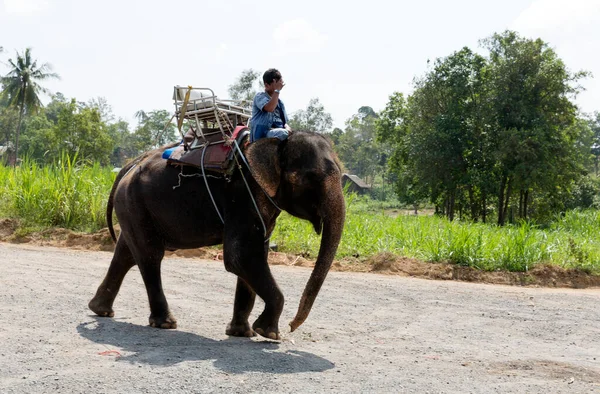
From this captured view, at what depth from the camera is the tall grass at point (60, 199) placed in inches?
600

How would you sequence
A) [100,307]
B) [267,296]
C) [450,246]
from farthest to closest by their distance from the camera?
[450,246] < [100,307] < [267,296]

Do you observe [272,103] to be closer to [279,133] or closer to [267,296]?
[279,133]

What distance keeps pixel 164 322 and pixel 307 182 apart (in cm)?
205

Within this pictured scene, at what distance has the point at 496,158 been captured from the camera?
114ft

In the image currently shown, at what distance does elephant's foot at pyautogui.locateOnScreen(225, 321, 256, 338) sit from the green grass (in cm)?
720

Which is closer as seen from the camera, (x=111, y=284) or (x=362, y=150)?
(x=111, y=284)

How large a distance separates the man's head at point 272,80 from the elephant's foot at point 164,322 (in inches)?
92.3

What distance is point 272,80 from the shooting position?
623 centimetres

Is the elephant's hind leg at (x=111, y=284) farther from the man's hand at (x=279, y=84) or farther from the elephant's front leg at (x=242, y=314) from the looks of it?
the man's hand at (x=279, y=84)

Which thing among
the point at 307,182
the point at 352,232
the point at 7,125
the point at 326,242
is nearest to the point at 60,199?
the point at 352,232

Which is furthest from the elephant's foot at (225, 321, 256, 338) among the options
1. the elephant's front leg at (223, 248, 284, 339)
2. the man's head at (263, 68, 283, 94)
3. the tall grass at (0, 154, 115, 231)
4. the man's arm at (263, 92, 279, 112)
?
the tall grass at (0, 154, 115, 231)

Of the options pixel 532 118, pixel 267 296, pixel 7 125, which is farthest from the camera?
pixel 7 125

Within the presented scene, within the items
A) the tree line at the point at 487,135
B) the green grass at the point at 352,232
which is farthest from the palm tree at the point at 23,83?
the green grass at the point at 352,232

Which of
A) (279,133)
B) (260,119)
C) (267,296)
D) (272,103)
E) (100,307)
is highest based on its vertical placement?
(272,103)
